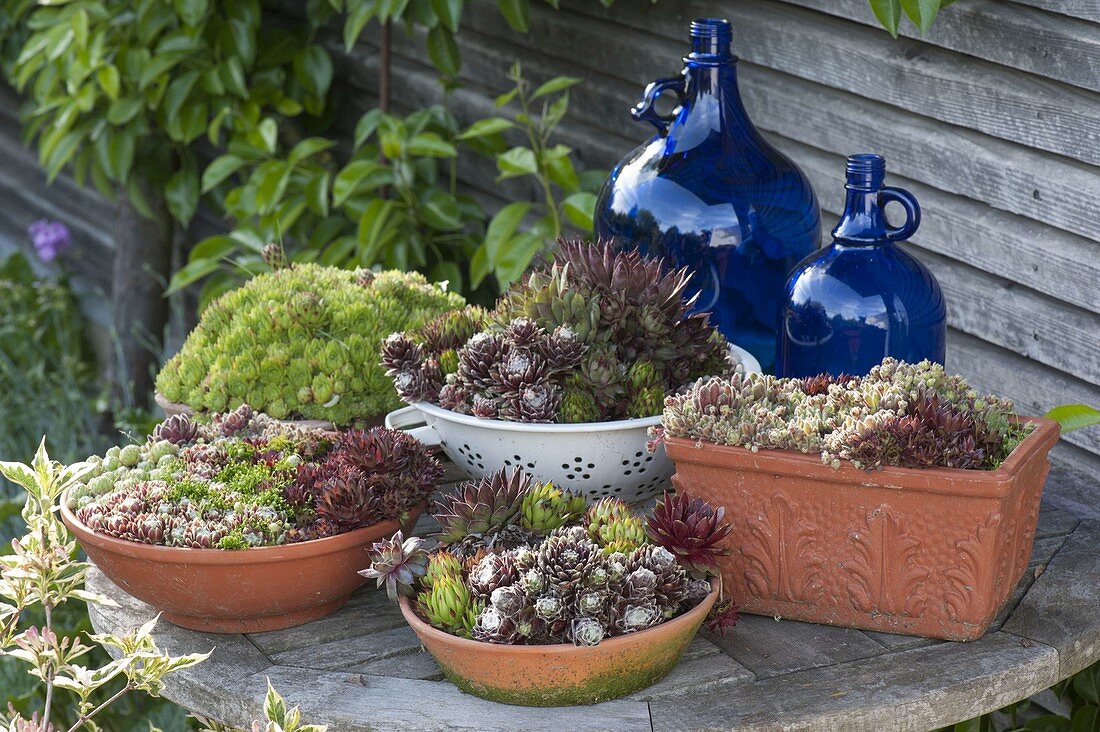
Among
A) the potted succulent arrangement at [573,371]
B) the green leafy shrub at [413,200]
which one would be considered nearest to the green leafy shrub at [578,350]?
the potted succulent arrangement at [573,371]

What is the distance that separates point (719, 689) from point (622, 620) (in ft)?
0.41

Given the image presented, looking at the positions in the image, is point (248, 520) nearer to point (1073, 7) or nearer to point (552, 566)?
point (552, 566)

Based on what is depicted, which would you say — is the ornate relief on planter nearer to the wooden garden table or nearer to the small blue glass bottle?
the wooden garden table

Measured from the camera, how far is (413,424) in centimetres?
152

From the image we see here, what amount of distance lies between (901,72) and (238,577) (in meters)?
1.45

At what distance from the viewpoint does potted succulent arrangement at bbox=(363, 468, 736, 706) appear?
102cm

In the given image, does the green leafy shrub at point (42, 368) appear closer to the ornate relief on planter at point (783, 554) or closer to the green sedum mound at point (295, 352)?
the green sedum mound at point (295, 352)

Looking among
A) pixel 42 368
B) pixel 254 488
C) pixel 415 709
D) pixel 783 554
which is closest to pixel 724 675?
pixel 783 554

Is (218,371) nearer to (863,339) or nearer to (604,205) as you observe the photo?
(604,205)

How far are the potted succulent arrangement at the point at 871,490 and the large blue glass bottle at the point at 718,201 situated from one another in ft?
1.16

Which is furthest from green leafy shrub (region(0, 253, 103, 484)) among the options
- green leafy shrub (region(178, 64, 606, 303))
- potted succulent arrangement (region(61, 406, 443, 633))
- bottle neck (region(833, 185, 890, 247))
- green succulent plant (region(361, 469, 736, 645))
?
bottle neck (region(833, 185, 890, 247))

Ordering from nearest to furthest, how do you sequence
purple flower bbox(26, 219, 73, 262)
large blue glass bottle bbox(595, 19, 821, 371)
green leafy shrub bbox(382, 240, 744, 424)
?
green leafy shrub bbox(382, 240, 744, 424) < large blue glass bottle bbox(595, 19, 821, 371) < purple flower bbox(26, 219, 73, 262)

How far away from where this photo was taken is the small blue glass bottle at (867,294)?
4.41 feet

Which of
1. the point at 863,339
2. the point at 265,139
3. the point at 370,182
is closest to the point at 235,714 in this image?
the point at 863,339
